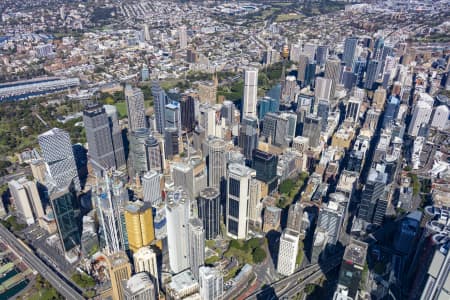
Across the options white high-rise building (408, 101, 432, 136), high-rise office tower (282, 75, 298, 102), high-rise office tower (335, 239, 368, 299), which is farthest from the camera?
high-rise office tower (282, 75, 298, 102)

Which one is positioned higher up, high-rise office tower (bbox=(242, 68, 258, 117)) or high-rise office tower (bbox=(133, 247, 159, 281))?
high-rise office tower (bbox=(242, 68, 258, 117))

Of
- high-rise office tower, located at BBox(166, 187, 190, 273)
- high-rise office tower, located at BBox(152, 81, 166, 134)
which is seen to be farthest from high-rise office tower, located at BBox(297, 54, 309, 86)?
high-rise office tower, located at BBox(166, 187, 190, 273)

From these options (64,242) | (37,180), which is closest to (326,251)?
(64,242)

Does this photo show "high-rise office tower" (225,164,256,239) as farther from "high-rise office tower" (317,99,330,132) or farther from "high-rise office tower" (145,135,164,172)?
"high-rise office tower" (317,99,330,132)

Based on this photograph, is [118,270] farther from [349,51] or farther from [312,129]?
[349,51]

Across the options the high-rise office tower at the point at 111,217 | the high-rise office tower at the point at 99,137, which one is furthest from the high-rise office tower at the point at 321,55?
the high-rise office tower at the point at 111,217

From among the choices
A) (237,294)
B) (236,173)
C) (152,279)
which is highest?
(236,173)

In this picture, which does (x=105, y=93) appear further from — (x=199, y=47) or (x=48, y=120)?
(x=199, y=47)
